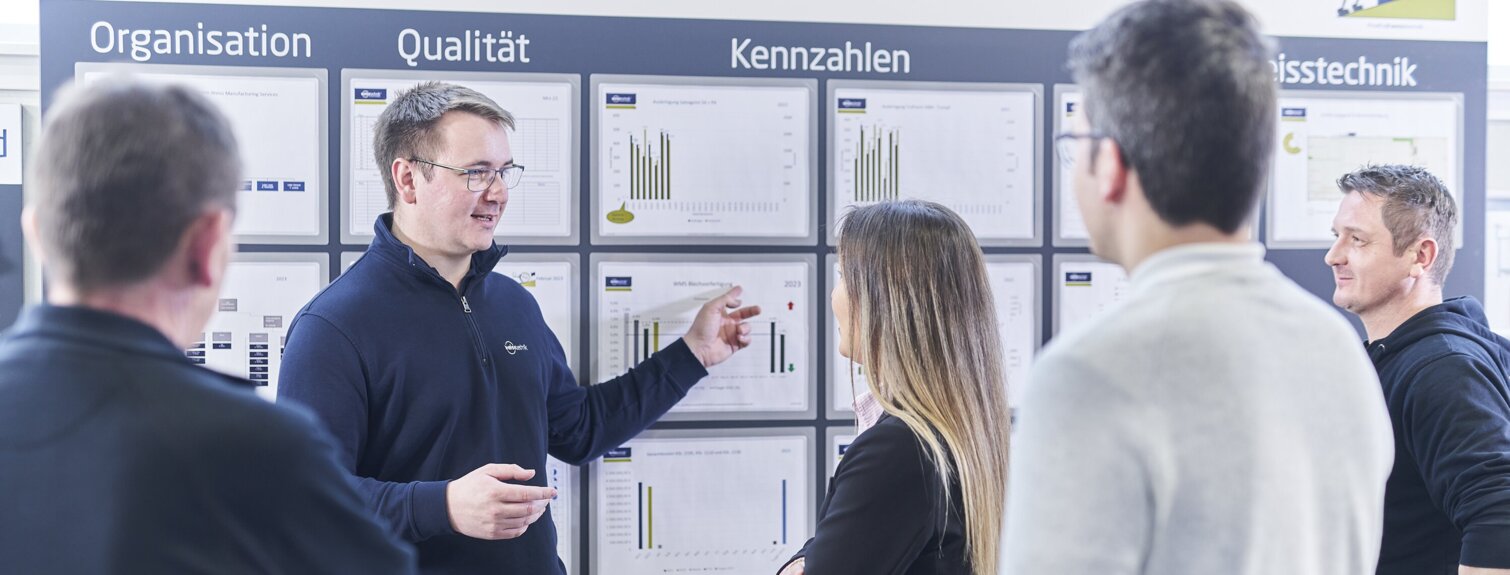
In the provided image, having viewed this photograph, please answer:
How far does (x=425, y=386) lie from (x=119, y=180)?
1218 millimetres

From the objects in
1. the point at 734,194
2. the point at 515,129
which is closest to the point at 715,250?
the point at 734,194

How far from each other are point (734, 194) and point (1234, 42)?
176cm

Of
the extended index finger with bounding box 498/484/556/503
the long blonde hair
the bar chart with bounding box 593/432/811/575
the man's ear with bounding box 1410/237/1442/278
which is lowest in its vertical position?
the bar chart with bounding box 593/432/811/575

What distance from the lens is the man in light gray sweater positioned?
36.6 inches

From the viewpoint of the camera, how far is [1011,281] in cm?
281

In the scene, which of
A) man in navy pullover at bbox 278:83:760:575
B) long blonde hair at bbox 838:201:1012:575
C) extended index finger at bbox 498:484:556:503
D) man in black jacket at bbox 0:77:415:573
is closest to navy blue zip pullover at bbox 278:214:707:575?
man in navy pullover at bbox 278:83:760:575

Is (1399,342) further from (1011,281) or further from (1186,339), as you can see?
(1186,339)

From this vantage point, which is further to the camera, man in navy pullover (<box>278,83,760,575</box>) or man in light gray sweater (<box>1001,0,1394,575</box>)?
man in navy pullover (<box>278,83,760,575</box>)

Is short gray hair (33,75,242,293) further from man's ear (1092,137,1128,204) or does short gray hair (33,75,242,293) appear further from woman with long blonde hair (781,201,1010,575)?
woman with long blonde hair (781,201,1010,575)

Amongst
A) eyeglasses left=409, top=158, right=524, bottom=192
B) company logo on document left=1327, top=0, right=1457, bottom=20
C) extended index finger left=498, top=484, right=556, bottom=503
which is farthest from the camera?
company logo on document left=1327, top=0, right=1457, bottom=20

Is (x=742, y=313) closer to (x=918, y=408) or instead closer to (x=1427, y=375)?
(x=918, y=408)

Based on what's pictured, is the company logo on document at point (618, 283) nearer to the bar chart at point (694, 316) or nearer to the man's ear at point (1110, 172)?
the bar chart at point (694, 316)

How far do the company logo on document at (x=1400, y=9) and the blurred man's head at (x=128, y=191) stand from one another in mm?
2793

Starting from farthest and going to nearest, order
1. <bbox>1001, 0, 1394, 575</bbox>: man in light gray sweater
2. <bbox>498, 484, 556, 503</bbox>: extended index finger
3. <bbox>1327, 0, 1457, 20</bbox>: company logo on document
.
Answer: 1. <bbox>1327, 0, 1457, 20</bbox>: company logo on document
2. <bbox>498, 484, 556, 503</bbox>: extended index finger
3. <bbox>1001, 0, 1394, 575</bbox>: man in light gray sweater
